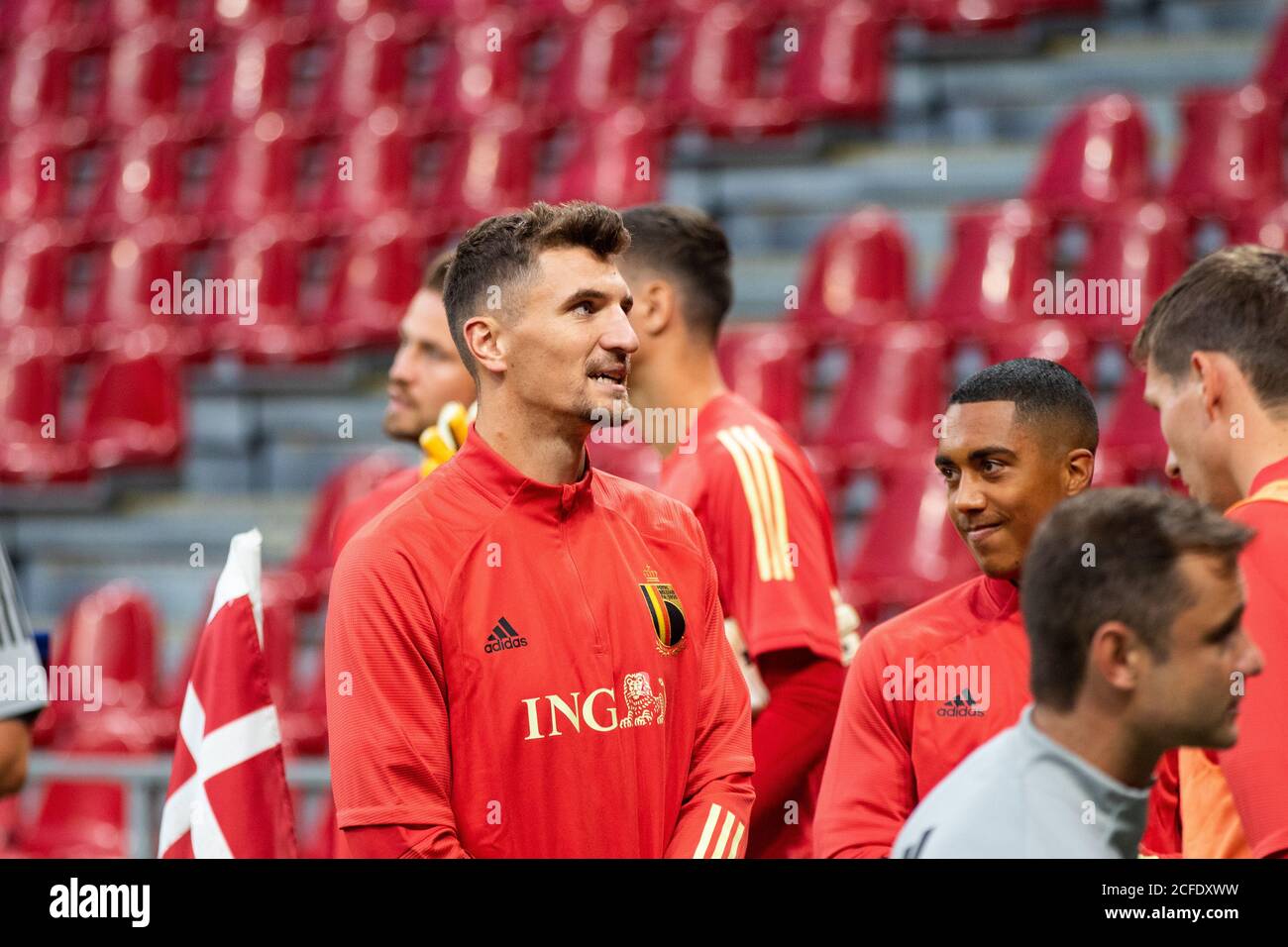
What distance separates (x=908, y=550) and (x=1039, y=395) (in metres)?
2.58

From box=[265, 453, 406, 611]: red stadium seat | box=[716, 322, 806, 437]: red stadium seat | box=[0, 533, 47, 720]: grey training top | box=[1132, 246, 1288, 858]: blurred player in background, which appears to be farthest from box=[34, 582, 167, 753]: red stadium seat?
box=[1132, 246, 1288, 858]: blurred player in background

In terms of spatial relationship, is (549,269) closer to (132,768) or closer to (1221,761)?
(1221,761)

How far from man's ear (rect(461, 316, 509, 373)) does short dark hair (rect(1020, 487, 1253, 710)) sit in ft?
2.78

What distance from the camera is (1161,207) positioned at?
Result: 5.44 meters

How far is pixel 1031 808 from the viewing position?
151 cm

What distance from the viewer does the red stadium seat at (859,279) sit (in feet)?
18.6

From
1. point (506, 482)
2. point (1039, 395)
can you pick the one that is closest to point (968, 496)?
point (1039, 395)

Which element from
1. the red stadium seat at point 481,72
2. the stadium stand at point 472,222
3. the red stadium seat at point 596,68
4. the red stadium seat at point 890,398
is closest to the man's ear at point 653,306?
the stadium stand at point 472,222

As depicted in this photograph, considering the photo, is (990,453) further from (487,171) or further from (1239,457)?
(487,171)

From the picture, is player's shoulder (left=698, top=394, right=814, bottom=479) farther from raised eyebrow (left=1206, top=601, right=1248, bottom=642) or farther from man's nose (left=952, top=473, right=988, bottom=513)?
raised eyebrow (left=1206, top=601, right=1248, bottom=642)

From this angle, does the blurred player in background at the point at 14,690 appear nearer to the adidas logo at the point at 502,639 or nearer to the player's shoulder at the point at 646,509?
the adidas logo at the point at 502,639

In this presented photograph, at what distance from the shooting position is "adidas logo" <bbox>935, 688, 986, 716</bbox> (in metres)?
2.16

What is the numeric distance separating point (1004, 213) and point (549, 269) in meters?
3.65
